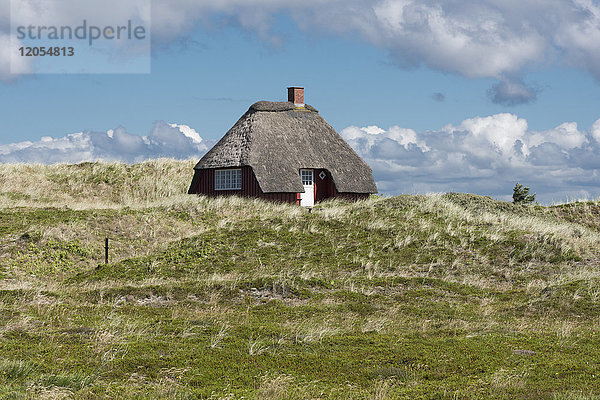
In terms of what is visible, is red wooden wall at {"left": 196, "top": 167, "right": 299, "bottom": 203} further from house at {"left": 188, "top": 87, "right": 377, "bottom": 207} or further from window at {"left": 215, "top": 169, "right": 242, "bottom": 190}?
window at {"left": 215, "top": 169, "right": 242, "bottom": 190}

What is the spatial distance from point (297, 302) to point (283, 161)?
2154 centimetres

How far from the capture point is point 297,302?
18.5 m

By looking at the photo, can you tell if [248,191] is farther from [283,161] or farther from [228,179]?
[283,161]

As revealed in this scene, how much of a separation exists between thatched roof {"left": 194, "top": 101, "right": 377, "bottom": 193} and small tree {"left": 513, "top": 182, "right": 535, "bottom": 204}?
44.1 feet

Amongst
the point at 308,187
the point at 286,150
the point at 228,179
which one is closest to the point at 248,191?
the point at 228,179

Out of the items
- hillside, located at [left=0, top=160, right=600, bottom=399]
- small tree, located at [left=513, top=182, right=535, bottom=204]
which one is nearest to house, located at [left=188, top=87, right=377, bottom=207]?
hillside, located at [left=0, top=160, right=600, bottom=399]

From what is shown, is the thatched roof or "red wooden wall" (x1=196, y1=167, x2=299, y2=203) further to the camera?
the thatched roof

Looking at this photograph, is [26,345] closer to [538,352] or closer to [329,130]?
[538,352]

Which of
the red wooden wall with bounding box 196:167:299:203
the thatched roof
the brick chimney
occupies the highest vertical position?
the brick chimney

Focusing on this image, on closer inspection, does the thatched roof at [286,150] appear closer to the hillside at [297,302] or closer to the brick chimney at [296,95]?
the brick chimney at [296,95]

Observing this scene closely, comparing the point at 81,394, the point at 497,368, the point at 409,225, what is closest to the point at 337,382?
the point at 497,368

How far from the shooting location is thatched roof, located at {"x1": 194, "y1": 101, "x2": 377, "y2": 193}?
127 feet

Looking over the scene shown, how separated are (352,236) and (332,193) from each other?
13.4m

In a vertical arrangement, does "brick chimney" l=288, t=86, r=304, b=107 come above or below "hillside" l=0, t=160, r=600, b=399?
above
